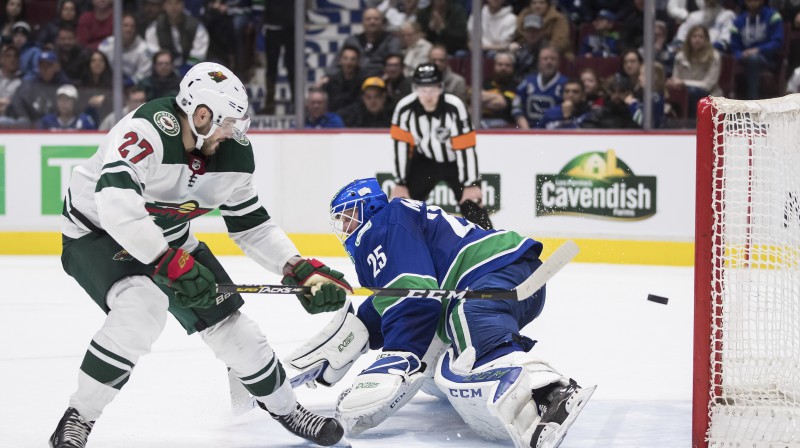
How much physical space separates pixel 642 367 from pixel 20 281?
3.49m

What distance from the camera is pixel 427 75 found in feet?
20.6

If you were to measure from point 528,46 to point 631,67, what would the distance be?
0.63m

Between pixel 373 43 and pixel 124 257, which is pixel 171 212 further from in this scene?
pixel 373 43

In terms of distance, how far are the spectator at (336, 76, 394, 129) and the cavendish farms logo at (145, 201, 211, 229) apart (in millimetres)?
4354

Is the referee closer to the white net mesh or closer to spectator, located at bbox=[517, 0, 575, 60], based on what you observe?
spectator, located at bbox=[517, 0, 575, 60]

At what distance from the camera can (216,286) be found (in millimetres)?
2760

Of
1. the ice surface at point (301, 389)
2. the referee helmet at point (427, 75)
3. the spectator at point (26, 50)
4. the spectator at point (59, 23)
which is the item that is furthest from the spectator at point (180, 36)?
the ice surface at point (301, 389)

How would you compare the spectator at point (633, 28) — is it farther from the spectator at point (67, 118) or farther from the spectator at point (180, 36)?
the spectator at point (67, 118)

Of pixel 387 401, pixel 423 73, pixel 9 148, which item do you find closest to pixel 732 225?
pixel 387 401

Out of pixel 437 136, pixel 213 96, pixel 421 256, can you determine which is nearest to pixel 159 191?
pixel 213 96

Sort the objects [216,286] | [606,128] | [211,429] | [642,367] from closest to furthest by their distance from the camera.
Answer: [216,286] < [211,429] < [642,367] < [606,128]

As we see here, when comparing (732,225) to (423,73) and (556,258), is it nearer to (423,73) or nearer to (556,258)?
(556,258)

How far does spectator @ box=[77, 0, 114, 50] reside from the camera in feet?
24.5

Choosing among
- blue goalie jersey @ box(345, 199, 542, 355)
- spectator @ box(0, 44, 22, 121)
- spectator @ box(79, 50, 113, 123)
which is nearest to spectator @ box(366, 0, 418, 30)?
spectator @ box(79, 50, 113, 123)
